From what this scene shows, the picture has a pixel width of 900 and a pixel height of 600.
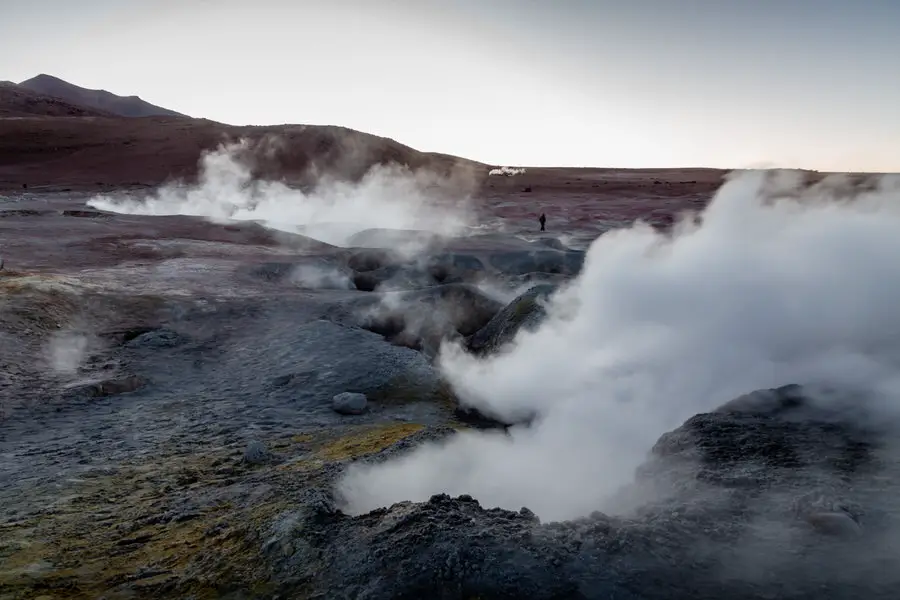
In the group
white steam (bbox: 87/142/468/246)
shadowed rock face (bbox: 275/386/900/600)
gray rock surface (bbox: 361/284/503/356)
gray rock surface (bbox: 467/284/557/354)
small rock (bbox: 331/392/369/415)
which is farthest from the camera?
white steam (bbox: 87/142/468/246)

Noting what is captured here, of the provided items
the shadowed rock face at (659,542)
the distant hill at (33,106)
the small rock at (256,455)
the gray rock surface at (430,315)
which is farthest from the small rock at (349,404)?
the distant hill at (33,106)

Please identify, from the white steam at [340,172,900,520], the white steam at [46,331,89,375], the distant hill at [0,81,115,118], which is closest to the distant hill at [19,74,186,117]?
the distant hill at [0,81,115,118]

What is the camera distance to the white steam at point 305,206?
968 inches

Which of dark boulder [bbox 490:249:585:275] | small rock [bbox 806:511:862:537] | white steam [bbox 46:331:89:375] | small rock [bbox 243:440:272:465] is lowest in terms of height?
white steam [bbox 46:331:89:375]

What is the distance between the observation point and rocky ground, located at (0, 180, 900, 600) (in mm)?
3031

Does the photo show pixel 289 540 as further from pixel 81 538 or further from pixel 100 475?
pixel 100 475

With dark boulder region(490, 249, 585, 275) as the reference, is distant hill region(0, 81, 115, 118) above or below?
above

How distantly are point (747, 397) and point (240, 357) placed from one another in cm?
626

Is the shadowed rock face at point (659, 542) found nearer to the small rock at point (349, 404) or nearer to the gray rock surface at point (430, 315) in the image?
the small rock at point (349, 404)

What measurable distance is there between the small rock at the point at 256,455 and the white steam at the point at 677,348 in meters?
1.14

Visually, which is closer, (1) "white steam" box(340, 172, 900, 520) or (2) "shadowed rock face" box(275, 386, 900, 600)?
(2) "shadowed rock face" box(275, 386, 900, 600)

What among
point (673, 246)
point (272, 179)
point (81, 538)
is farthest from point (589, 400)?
point (272, 179)

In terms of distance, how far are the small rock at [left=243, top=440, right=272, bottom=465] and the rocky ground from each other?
0.02 metres

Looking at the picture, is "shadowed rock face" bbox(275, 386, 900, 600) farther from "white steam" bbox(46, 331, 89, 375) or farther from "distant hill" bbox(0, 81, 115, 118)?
"distant hill" bbox(0, 81, 115, 118)
